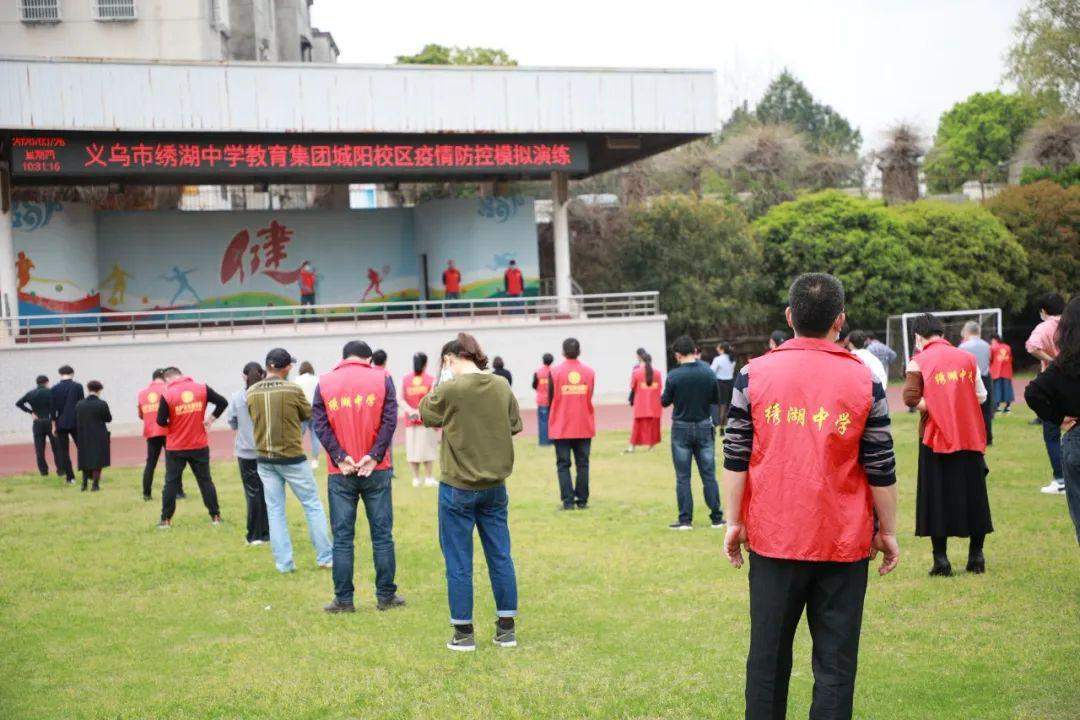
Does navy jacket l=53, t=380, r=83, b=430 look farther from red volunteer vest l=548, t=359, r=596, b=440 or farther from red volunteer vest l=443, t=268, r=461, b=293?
red volunteer vest l=443, t=268, r=461, b=293

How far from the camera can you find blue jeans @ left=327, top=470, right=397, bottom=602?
27.3ft

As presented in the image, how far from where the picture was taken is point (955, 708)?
5773mm

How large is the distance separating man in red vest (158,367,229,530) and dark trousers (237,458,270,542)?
995 millimetres

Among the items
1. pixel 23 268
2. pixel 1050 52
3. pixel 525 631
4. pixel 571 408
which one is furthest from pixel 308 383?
pixel 1050 52

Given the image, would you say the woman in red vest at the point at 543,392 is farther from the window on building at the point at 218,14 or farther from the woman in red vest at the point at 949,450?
the window on building at the point at 218,14

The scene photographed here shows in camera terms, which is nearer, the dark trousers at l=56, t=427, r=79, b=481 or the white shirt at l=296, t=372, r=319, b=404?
the white shirt at l=296, t=372, r=319, b=404

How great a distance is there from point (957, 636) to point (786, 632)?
3.01m

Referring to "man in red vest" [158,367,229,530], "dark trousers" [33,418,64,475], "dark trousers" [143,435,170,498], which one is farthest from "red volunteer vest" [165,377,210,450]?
"dark trousers" [33,418,64,475]

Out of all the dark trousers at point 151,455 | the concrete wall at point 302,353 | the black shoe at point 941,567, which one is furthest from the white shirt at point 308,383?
the concrete wall at point 302,353

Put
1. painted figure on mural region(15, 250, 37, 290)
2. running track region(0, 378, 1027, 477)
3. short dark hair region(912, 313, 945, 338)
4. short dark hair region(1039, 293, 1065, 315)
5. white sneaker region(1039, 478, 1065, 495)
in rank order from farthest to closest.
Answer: painted figure on mural region(15, 250, 37, 290), running track region(0, 378, 1027, 477), white sneaker region(1039, 478, 1065, 495), short dark hair region(1039, 293, 1065, 315), short dark hair region(912, 313, 945, 338)

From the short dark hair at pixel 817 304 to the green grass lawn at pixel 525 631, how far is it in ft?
7.48

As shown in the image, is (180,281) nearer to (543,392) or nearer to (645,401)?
(543,392)

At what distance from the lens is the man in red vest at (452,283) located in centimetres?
3500

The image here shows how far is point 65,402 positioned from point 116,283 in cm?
1819
